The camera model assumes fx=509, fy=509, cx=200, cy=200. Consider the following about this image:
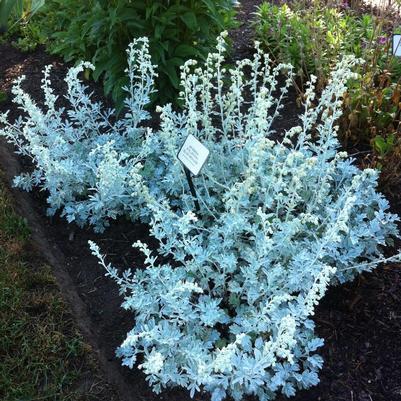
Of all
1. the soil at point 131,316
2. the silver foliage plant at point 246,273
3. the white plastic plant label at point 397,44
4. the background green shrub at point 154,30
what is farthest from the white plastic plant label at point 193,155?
the white plastic plant label at point 397,44

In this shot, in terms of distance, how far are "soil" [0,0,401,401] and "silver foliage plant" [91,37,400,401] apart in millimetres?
95

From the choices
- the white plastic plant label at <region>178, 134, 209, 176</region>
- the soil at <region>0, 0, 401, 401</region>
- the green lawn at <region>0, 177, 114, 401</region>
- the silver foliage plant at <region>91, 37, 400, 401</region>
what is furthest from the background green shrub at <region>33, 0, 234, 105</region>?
the green lawn at <region>0, 177, 114, 401</region>

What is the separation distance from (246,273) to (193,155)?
60 cm

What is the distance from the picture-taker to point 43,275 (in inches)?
106

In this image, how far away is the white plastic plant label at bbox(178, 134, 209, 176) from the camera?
233cm

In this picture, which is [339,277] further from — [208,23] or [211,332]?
[208,23]

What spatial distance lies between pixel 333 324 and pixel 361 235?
470mm

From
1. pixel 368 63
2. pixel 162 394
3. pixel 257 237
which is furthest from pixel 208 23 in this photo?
pixel 162 394

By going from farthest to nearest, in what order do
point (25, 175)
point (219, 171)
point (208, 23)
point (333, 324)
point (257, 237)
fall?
1. point (208, 23)
2. point (25, 175)
3. point (219, 171)
4. point (333, 324)
5. point (257, 237)

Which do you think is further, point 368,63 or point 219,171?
point 368,63

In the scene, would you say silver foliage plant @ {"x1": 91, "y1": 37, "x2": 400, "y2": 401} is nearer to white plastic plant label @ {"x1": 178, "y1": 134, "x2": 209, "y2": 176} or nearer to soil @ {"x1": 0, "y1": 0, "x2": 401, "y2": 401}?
soil @ {"x1": 0, "y1": 0, "x2": 401, "y2": 401}

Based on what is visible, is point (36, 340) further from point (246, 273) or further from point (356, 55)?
point (356, 55)

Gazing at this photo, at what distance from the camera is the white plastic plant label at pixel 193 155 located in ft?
7.63

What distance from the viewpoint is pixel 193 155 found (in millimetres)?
2383
